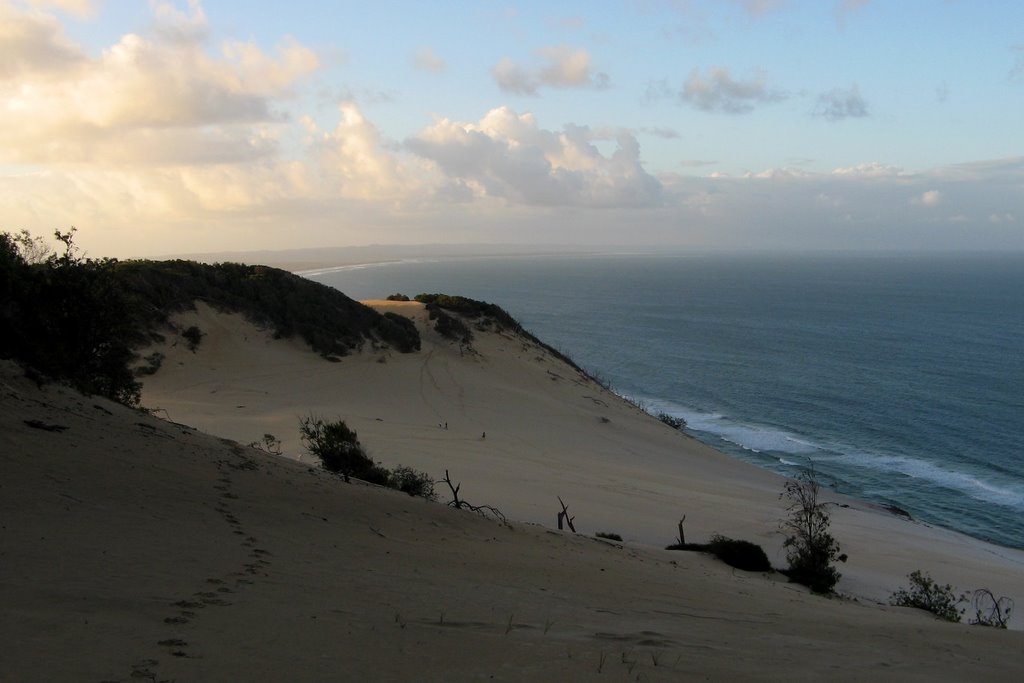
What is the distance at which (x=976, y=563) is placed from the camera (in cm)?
2083

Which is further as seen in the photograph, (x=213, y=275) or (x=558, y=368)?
(x=558, y=368)

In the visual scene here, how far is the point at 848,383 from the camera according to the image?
54.2 m

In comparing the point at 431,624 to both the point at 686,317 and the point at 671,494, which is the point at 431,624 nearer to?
the point at 671,494

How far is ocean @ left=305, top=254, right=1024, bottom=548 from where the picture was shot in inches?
1334

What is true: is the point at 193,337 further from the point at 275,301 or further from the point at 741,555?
the point at 741,555

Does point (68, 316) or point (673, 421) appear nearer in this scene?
point (68, 316)

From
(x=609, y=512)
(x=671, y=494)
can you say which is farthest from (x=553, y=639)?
(x=671, y=494)

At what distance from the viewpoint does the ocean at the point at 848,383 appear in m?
33.9

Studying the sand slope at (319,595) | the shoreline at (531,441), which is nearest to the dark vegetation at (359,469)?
the sand slope at (319,595)

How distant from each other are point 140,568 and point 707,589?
301 inches

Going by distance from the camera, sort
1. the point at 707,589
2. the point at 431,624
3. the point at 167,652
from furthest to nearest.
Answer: the point at 707,589, the point at 431,624, the point at 167,652

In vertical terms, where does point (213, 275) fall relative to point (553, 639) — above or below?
above

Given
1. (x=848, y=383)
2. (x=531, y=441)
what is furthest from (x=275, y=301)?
(x=848, y=383)

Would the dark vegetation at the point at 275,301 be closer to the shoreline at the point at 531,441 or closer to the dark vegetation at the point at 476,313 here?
the shoreline at the point at 531,441
